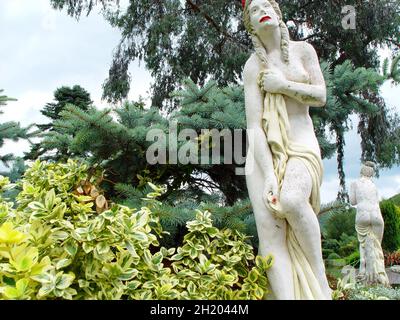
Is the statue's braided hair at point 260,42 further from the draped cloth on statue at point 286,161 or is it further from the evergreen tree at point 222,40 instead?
the evergreen tree at point 222,40

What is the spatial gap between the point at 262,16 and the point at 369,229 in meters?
5.27

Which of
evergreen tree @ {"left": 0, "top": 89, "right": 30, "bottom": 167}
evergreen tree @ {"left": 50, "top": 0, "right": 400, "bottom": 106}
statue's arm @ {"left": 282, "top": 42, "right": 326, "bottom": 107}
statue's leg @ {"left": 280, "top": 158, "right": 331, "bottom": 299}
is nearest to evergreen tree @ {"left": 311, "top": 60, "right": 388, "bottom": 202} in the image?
statue's arm @ {"left": 282, "top": 42, "right": 326, "bottom": 107}

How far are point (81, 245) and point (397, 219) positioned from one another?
918 cm

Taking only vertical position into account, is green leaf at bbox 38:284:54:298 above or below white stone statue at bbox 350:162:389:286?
below

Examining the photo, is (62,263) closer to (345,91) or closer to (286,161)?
(286,161)

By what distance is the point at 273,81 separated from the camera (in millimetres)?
2576

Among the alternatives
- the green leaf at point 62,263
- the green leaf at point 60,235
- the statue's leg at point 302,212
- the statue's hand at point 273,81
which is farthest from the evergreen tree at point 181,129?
the green leaf at point 62,263

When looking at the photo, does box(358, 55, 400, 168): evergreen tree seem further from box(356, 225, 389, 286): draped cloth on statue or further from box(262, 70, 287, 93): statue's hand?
box(262, 70, 287, 93): statue's hand

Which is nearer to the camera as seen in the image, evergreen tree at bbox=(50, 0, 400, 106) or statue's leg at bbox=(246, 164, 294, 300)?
statue's leg at bbox=(246, 164, 294, 300)

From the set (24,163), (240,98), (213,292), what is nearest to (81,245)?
(213,292)

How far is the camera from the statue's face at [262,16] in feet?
8.82

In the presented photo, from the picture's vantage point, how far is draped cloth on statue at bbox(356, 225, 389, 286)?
22.4ft

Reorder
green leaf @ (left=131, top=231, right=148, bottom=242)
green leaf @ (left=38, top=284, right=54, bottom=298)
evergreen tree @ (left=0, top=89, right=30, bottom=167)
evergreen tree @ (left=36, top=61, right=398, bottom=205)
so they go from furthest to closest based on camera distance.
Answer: evergreen tree @ (left=0, top=89, right=30, bottom=167), evergreen tree @ (left=36, top=61, right=398, bottom=205), green leaf @ (left=131, top=231, right=148, bottom=242), green leaf @ (left=38, top=284, right=54, bottom=298)

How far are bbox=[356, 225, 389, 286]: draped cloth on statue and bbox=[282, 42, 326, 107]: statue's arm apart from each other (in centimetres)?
494
